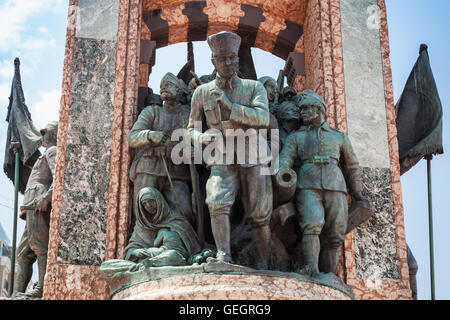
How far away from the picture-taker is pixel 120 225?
1126 centimetres

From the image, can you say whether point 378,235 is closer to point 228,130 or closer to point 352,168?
point 352,168

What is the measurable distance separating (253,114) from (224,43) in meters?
0.89

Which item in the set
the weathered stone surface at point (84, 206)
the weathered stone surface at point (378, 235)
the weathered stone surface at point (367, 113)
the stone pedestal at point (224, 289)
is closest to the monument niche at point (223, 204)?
the stone pedestal at point (224, 289)

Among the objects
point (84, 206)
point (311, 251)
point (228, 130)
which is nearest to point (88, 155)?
point (84, 206)

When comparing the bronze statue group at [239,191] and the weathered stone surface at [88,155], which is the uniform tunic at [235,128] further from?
the weathered stone surface at [88,155]

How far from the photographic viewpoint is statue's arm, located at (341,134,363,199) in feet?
36.5

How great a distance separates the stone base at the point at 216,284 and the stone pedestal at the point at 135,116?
1.15 meters

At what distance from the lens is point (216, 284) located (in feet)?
31.2

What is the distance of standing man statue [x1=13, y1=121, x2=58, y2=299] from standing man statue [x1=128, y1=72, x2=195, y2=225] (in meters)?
1.39

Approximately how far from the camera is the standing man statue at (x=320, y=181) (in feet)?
34.6

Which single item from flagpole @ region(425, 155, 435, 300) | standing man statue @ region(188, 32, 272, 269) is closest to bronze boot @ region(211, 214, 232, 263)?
standing man statue @ region(188, 32, 272, 269)

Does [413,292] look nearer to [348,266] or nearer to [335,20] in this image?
[348,266]
